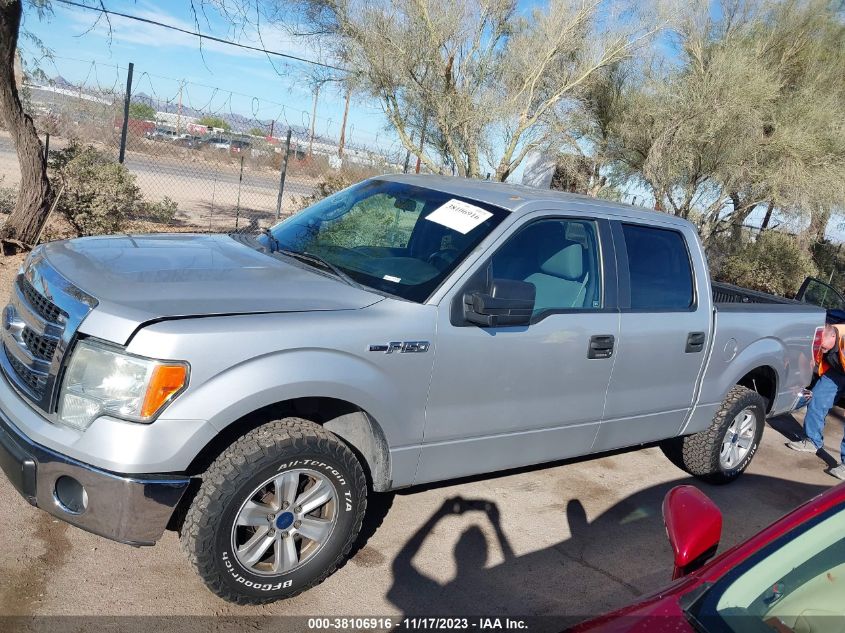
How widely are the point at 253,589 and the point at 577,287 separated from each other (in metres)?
2.41

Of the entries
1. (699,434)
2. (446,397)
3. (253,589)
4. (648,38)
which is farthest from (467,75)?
(253,589)

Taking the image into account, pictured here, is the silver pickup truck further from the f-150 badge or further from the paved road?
the paved road

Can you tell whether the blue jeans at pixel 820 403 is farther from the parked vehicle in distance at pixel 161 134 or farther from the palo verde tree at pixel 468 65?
the parked vehicle in distance at pixel 161 134

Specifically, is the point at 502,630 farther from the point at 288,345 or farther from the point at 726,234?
the point at 726,234

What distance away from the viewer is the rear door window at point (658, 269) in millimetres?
4527

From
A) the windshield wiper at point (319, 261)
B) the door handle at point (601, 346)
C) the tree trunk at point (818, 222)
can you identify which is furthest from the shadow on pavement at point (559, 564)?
the tree trunk at point (818, 222)

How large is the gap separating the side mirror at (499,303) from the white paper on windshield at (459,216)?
1.63 ft

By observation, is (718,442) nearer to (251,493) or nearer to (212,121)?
(251,493)

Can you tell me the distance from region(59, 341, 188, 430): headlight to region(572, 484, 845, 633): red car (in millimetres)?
1726

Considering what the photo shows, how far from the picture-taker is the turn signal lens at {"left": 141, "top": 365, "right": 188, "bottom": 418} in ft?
8.98

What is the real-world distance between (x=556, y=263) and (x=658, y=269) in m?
0.90

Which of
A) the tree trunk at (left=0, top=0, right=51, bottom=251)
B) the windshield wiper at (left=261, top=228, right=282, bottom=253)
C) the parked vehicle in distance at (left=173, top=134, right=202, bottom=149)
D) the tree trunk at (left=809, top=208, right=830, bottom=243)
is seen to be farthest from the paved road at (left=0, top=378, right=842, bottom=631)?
the parked vehicle in distance at (left=173, top=134, right=202, bottom=149)

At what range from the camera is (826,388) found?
6340mm

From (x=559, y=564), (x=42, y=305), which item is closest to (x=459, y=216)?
(x=559, y=564)
